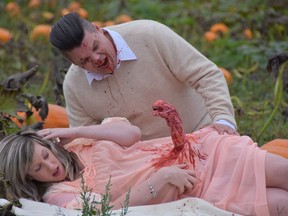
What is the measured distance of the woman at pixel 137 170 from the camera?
4098 mm

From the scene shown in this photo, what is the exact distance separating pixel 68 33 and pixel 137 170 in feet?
2.40

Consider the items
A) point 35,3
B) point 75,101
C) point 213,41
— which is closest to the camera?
point 75,101

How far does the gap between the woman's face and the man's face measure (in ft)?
1.57

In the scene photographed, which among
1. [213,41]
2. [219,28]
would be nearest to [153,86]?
[213,41]

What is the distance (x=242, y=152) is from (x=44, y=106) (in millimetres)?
1451

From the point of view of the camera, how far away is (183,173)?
413 centimetres

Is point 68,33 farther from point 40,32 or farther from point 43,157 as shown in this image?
point 40,32

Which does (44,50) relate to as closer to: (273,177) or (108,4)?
(108,4)

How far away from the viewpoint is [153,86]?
479 centimetres

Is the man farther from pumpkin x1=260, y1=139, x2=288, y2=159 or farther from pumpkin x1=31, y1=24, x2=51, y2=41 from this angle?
pumpkin x1=31, y1=24, x2=51, y2=41

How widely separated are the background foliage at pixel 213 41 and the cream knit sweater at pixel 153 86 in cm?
88

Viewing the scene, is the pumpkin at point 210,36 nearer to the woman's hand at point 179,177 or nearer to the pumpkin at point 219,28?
the pumpkin at point 219,28

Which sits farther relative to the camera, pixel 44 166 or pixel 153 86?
pixel 153 86

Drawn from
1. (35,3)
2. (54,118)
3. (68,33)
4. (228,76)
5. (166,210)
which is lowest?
(35,3)
